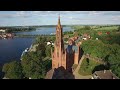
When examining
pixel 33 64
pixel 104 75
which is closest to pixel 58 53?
pixel 33 64

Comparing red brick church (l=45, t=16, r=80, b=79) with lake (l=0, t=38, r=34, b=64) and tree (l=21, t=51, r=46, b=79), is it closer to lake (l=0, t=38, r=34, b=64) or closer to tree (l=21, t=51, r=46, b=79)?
tree (l=21, t=51, r=46, b=79)

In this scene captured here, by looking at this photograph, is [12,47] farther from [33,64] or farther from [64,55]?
[64,55]

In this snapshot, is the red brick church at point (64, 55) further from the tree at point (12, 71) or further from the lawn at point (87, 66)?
the tree at point (12, 71)

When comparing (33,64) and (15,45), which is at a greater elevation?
(15,45)

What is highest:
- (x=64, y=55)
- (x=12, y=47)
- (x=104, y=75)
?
(x=12, y=47)

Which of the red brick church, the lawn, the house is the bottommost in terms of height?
the house

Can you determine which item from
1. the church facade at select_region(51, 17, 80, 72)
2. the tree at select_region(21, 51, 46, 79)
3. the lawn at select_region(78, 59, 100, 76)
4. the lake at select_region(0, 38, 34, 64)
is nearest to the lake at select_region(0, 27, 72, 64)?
the lake at select_region(0, 38, 34, 64)
